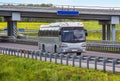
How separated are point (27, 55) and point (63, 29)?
456cm

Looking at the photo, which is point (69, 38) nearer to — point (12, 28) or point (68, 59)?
point (68, 59)

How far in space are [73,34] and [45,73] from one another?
49.4ft

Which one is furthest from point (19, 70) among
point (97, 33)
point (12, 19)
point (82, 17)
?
point (97, 33)

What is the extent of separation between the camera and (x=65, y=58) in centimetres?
3328

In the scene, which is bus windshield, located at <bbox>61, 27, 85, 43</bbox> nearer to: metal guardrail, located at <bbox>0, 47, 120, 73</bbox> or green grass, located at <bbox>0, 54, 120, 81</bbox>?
metal guardrail, located at <bbox>0, 47, 120, 73</bbox>

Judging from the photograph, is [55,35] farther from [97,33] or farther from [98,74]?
[97,33]

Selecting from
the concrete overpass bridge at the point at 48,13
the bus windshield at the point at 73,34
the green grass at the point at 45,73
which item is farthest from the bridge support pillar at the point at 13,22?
the green grass at the point at 45,73

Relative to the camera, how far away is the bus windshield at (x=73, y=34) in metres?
41.3

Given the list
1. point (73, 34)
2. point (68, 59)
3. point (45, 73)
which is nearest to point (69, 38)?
point (73, 34)

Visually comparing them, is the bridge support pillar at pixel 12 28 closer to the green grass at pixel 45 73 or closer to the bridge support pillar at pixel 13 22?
the bridge support pillar at pixel 13 22

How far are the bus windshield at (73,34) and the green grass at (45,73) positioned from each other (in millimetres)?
6536

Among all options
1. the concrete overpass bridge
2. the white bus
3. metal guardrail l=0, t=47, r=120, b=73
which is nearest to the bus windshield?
the white bus

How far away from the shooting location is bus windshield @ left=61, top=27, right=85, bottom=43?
41.3m

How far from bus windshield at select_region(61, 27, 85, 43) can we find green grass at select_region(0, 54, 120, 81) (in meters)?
6.54
